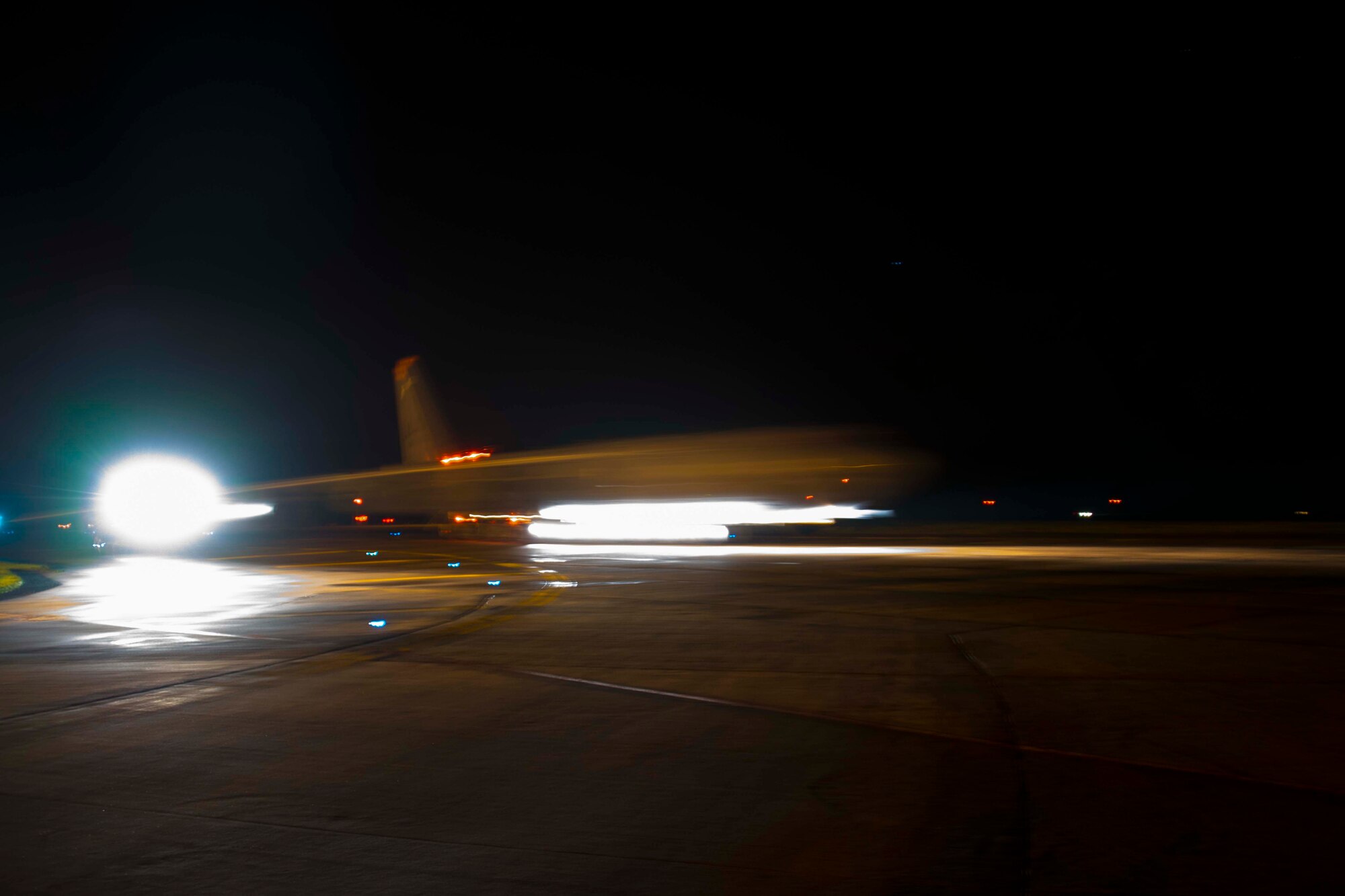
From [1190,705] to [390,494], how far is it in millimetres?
40682

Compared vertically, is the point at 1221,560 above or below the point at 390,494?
below

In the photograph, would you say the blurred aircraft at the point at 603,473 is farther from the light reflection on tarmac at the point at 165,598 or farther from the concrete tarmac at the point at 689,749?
the concrete tarmac at the point at 689,749

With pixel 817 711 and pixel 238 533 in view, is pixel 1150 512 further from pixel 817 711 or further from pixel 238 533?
pixel 238 533

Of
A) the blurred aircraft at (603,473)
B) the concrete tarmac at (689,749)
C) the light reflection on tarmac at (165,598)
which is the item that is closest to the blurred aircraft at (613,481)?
the blurred aircraft at (603,473)

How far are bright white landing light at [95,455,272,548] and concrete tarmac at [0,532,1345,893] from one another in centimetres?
2735

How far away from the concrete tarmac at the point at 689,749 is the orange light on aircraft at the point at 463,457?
31069 millimetres

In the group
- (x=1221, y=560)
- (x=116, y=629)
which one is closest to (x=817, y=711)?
(x=116, y=629)

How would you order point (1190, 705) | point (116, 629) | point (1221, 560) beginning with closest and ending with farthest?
point (1190, 705) < point (116, 629) < point (1221, 560)

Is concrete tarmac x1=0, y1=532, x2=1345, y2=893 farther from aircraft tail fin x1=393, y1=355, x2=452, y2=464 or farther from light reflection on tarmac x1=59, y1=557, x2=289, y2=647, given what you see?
aircraft tail fin x1=393, y1=355, x2=452, y2=464

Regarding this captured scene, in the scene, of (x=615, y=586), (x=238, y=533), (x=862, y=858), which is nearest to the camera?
(x=862, y=858)

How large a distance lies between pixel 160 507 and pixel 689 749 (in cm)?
4196

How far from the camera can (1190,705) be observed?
6.57 meters

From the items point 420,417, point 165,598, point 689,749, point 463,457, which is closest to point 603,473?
point 463,457

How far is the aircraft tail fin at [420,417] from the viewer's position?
45.4 metres
